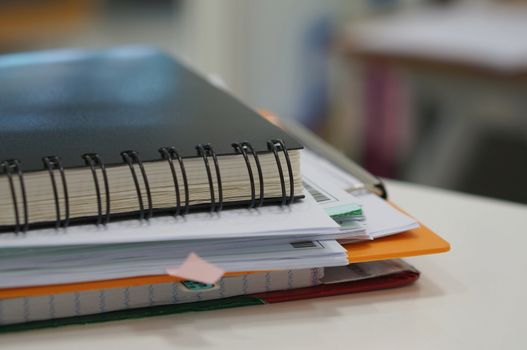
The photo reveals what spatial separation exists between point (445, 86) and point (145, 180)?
1.94 m

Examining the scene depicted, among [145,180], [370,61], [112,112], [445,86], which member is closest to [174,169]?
Answer: [145,180]

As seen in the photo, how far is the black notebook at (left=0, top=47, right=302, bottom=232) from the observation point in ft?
1.59

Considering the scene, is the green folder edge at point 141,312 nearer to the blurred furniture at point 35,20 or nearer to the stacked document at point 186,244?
the stacked document at point 186,244

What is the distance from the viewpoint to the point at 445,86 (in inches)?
91.9

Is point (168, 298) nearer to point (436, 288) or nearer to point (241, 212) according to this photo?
point (241, 212)

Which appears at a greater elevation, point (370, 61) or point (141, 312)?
point (370, 61)

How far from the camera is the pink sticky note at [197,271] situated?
48 cm

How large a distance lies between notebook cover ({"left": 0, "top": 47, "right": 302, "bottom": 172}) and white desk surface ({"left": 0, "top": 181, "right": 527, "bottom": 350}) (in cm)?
11

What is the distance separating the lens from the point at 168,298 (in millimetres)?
523

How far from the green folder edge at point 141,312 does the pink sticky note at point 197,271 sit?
5cm

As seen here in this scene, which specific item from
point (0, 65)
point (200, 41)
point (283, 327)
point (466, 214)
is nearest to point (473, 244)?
point (466, 214)

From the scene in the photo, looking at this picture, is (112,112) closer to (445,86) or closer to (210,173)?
(210,173)

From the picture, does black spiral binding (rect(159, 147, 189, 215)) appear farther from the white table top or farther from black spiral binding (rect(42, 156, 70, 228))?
the white table top

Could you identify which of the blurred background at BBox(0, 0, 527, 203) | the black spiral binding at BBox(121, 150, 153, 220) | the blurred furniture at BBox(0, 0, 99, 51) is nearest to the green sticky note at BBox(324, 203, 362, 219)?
the black spiral binding at BBox(121, 150, 153, 220)
